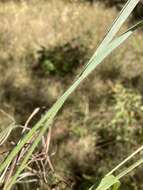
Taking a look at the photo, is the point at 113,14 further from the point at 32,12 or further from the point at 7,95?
the point at 7,95

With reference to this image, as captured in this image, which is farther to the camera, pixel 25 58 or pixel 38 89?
pixel 25 58

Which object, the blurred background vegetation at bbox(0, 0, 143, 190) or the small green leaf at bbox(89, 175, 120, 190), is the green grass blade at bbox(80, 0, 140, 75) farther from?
the blurred background vegetation at bbox(0, 0, 143, 190)

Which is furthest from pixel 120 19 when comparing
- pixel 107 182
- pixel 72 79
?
pixel 72 79

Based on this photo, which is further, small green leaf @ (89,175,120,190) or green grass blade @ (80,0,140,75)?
small green leaf @ (89,175,120,190)

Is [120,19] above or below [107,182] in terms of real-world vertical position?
above

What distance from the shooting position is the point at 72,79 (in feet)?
9.96

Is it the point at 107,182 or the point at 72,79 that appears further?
the point at 72,79

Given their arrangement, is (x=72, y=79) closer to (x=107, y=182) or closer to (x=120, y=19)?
(x=107, y=182)

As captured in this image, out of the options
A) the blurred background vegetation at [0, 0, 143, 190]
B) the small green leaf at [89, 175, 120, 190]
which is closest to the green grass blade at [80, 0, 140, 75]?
the small green leaf at [89, 175, 120, 190]

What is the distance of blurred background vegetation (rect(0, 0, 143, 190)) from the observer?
8.07 ft

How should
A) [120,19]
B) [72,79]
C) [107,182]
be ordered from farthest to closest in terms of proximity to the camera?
[72,79] < [107,182] < [120,19]

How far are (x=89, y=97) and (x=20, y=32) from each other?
0.80 metres

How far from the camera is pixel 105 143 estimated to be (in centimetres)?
253

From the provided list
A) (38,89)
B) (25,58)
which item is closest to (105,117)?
(38,89)
